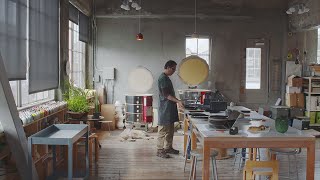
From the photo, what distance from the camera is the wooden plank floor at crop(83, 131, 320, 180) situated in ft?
17.6

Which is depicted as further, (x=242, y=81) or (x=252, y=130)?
(x=242, y=81)

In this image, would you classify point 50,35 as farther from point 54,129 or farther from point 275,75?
point 275,75

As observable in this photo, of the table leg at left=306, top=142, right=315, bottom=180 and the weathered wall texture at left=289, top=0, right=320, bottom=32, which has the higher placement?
the weathered wall texture at left=289, top=0, right=320, bottom=32

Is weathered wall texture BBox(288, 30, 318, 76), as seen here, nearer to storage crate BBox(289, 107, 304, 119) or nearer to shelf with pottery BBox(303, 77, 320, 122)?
shelf with pottery BBox(303, 77, 320, 122)

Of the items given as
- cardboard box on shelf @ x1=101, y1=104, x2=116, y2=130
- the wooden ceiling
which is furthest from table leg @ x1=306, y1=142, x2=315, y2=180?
the wooden ceiling

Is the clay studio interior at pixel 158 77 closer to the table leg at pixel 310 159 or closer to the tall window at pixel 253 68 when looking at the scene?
the tall window at pixel 253 68

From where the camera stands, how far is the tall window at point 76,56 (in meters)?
8.11

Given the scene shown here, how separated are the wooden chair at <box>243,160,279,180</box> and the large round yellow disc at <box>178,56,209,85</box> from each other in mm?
2567

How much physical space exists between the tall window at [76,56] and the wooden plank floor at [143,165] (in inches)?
74.2

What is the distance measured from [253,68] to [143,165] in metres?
5.13

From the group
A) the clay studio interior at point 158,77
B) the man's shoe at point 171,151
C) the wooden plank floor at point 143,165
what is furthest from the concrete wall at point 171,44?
the man's shoe at point 171,151

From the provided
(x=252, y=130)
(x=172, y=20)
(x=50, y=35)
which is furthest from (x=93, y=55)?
(x=252, y=130)

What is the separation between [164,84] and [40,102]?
1.96 meters

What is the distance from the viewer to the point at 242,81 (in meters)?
9.93
